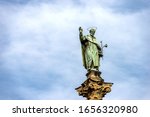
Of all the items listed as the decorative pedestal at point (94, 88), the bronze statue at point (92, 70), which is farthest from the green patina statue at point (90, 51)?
the decorative pedestal at point (94, 88)

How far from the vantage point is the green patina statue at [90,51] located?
3516cm

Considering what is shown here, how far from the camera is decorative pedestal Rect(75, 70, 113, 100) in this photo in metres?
34.1

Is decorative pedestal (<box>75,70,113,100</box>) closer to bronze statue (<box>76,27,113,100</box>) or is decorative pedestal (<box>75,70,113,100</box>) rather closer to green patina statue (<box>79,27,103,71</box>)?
bronze statue (<box>76,27,113,100</box>)

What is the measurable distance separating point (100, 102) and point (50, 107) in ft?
9.20

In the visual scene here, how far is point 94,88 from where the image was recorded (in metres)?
34.2

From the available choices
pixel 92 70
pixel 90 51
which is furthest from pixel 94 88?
pixel 90 51

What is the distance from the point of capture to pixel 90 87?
34156mm

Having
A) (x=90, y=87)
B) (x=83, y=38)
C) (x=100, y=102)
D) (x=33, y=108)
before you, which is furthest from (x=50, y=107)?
(x=83, y=38)

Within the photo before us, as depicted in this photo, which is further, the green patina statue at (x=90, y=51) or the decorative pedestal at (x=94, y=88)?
the green patina statue at (x=90, y=51)

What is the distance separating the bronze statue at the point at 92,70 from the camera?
112 ft

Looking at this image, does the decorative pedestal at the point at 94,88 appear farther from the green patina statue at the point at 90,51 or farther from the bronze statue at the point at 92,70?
the green patina statue at the point at 90,51

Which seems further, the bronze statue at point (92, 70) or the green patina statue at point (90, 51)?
the green patina statue at point (90, 51)

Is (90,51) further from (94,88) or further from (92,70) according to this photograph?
(94,88)

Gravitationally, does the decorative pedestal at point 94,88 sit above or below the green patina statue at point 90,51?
below
